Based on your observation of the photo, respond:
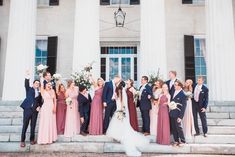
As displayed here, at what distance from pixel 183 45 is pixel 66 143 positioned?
9568 mm

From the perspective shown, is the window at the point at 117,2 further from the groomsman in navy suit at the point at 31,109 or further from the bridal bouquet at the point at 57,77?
the groomsman in navy suit at the point at 31,109

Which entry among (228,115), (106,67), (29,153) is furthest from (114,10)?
(29,153)

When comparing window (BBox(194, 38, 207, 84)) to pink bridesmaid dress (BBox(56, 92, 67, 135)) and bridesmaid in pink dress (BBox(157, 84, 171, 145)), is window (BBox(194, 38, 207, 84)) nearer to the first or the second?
bridesmaid in pink dress (BBox(157, 84, 171, 145))

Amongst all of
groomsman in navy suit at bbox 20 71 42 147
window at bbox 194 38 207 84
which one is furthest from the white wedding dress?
window at bbox 194 38 207 84

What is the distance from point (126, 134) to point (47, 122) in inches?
83.9

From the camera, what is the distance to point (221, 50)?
12641mm

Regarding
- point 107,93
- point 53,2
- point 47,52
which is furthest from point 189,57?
point 107,93

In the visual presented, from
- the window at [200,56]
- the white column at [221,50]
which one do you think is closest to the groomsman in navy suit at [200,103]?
the white column at [221,50]

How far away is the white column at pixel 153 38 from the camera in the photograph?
12195mm

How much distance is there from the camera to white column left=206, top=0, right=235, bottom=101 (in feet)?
41.1

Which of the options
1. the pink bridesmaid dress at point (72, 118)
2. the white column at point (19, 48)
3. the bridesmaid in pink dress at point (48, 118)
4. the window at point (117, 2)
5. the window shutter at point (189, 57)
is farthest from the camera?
the window at point (117, 2)

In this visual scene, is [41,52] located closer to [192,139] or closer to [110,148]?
[110,148]

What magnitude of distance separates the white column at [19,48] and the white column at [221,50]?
7151 mm

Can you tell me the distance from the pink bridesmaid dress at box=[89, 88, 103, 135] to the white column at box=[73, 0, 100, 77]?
135 inches
